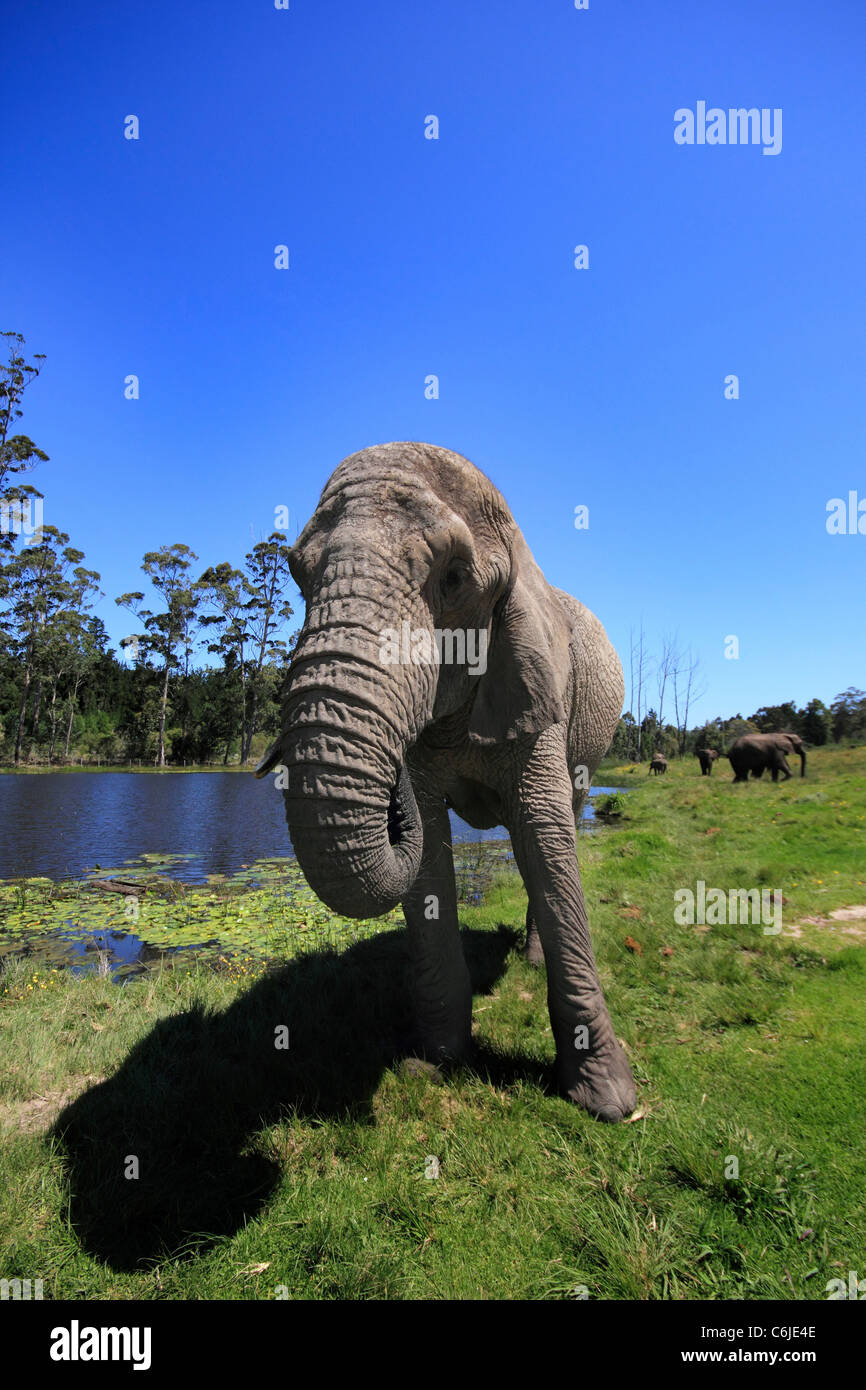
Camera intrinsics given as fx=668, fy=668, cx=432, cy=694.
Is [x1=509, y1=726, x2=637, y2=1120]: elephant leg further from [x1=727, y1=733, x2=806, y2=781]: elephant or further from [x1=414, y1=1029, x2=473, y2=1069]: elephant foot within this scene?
[x1=727, y1=733, x2=806, y2=781]: elephant

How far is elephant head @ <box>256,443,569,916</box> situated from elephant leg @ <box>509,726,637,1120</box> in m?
0.69

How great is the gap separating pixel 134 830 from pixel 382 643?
17.8 metres

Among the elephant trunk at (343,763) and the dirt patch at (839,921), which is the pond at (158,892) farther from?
the elephant trunk at (343,763)

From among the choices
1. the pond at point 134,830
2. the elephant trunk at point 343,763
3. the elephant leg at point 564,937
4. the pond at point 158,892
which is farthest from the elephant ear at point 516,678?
the pond at point 134,830

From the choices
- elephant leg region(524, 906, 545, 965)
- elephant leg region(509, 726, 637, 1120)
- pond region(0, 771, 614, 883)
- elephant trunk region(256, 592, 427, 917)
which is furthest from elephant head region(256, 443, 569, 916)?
pond region(0, 771, 614, 883)

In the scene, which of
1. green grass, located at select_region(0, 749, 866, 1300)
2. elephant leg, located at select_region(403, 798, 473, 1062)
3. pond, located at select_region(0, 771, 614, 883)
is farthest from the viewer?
pond, located at select_region(0, 771, 614, 883)

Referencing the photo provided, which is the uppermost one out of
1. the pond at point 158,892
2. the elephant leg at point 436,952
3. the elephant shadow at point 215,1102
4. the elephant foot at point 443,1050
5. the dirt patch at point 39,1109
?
the elephant leg at point 436,952

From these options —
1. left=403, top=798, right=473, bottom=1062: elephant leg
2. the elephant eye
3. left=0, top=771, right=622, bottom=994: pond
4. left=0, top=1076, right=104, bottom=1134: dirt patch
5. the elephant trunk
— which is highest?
the elephant eye

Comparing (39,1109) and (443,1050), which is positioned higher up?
(443,1050)

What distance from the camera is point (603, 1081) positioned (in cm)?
385

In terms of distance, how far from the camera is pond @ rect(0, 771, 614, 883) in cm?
1327

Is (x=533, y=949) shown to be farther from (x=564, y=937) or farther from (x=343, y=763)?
(x=343, y=763)

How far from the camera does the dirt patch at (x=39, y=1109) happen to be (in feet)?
11.8

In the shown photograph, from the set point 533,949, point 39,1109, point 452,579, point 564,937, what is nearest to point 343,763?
point 452,579
